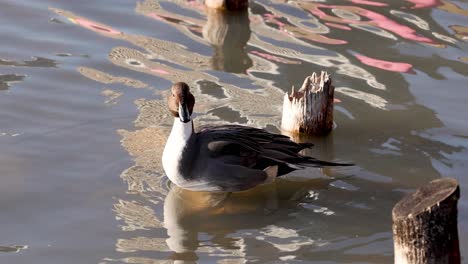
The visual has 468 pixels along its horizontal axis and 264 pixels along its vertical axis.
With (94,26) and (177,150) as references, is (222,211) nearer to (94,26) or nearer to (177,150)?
(177,150)

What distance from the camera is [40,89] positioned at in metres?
10.1

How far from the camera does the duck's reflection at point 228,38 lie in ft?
35.7

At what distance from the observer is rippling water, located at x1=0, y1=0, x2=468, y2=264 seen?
762 centimetres

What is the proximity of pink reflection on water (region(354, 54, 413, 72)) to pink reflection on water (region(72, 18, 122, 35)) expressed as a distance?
277cm

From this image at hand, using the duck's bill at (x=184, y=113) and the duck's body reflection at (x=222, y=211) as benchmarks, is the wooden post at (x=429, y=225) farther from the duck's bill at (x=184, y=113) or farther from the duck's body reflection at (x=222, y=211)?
the duck's bill at (x=184, y=113)

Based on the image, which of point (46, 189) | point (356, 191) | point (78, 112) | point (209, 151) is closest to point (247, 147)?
point (209, 151)

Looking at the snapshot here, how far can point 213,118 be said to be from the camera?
9570 mm

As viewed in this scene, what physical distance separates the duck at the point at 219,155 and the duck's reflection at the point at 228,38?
2.61 meters

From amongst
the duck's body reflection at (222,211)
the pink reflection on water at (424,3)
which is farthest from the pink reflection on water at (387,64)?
the duck's body reflection at (222,211)

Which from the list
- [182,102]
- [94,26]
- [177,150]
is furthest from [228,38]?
[177,150]

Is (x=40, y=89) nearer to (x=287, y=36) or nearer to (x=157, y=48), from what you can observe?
(x=157, y=48)

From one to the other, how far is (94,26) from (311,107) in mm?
3516

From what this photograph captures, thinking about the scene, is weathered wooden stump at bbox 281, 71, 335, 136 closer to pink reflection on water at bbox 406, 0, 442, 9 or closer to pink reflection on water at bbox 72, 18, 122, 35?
pink reflection on water at bbox 72, 18, 122, 35

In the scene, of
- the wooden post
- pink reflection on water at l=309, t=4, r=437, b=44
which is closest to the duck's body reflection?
the wooden post
